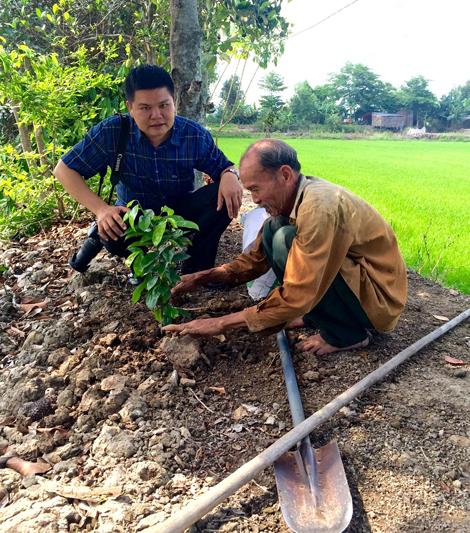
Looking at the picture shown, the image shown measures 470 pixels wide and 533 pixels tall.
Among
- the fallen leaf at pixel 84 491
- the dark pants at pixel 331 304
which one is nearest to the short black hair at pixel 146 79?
the dark pants at pixel 331 304

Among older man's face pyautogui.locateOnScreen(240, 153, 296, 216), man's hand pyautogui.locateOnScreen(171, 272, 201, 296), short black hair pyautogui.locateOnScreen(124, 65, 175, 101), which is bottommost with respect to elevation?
man's hand pyautogui.locateOnScreen(171, 272, 201, 296)

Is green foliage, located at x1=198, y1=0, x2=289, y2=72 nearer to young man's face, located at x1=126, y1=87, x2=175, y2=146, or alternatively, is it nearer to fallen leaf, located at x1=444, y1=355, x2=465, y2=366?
young man's face, located at x1=126, y1=87, x2=175, y2=146

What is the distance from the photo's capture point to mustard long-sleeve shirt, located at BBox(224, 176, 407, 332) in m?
2.00

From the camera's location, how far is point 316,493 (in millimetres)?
1729

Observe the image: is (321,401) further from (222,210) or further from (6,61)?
(6,61)

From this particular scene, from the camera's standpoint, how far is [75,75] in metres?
4.09

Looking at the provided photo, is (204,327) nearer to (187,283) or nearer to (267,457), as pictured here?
(187,283)

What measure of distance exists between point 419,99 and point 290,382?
60754mm

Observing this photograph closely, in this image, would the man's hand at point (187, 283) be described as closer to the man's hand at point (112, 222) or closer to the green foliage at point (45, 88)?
the man's hand at point (112, 222)

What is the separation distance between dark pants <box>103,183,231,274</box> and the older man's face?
90 cm

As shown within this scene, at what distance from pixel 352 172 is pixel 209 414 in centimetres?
1169

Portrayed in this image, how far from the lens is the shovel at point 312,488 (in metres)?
1.60

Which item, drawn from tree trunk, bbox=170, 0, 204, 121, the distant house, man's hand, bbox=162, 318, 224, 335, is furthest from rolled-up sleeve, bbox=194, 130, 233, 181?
the distant house

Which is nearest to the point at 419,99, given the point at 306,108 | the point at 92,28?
the point at 306,108
